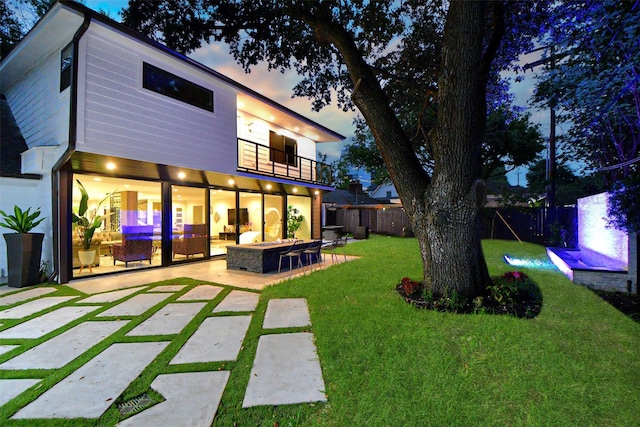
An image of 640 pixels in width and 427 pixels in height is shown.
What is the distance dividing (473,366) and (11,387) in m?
4.20

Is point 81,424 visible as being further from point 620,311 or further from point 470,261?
point 620,311

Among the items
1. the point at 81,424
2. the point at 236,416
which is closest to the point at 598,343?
the point at 236,416

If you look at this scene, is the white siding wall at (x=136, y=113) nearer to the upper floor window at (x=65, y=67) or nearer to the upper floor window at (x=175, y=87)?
the upper floor window at (x=175, y=87)

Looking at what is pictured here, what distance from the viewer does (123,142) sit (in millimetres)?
6340

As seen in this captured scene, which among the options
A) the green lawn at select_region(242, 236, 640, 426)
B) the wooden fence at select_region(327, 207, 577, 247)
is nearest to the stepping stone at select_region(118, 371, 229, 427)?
the green lawn at select_region(242, 236, 640, 426)

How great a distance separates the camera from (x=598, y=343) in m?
3.10

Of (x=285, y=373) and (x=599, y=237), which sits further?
(x=599, y=237)

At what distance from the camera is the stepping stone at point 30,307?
414cm

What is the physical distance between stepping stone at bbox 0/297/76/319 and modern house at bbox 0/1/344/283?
148 centimetres

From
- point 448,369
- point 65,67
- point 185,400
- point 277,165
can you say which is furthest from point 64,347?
point 277,165

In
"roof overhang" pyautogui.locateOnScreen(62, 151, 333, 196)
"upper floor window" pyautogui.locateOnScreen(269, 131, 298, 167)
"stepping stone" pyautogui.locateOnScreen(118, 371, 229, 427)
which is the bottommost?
"stepping stone" pyautogui.locateOnScreen(118, 371, 229, 427)

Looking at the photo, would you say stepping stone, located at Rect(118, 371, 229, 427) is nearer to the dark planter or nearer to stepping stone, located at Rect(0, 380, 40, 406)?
stepping stone, located at Rect(0, 380, 40, 406)

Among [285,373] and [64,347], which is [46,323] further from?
[285,373]

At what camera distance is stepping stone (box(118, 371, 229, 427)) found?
1932 mm
